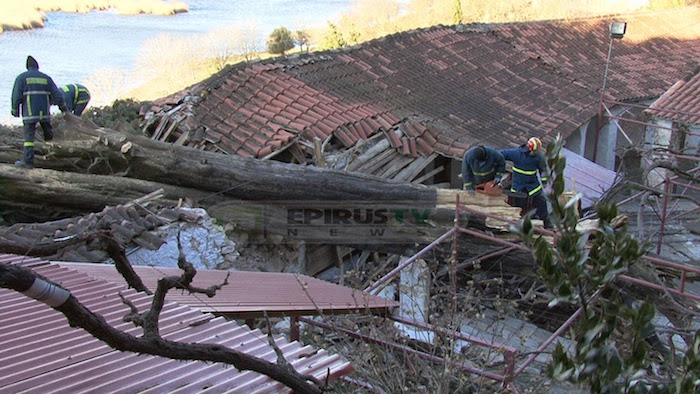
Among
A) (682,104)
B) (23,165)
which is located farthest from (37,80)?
(682,104)

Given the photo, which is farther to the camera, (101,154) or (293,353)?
(101,154)

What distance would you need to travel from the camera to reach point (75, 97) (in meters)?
10.2

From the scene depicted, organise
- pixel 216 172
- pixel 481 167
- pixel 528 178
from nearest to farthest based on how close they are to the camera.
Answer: pixel 216 172 < pixel 481 167 < pixel 528 178

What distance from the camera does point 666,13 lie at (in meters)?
22.3

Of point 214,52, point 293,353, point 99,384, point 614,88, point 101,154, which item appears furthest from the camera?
point 214,52

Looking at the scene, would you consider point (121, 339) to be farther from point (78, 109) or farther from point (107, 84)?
point (107, 84)

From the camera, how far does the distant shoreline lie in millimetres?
26953

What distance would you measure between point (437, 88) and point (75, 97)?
23.5ft

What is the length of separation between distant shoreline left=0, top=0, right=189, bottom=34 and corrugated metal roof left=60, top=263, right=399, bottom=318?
78.4 feet

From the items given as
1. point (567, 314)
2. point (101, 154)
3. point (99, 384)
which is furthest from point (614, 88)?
point (99, 384)

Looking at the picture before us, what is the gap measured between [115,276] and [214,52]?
2166 cm

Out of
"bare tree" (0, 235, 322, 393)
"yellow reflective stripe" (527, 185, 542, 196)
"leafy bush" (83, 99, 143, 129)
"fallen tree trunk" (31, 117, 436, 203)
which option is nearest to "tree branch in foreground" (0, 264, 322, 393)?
"bare tree" (0, 235, 322, 393)

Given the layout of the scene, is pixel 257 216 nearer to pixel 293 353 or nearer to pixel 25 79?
pixel 25 79

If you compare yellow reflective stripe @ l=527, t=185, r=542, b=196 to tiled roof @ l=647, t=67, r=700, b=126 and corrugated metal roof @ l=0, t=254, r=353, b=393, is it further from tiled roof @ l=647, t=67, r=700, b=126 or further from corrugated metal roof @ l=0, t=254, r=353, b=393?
tiled roof @ l=647, t=67, r=700, b=126
